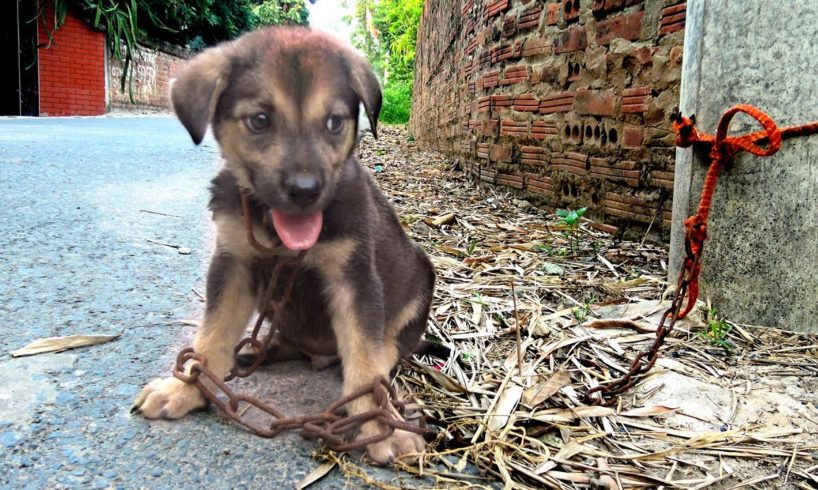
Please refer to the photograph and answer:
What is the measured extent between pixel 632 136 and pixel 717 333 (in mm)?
1903

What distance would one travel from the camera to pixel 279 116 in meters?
2.05

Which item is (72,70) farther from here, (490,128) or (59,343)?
(59,343)

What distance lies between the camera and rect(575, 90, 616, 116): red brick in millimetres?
4629

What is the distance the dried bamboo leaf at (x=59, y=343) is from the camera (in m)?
2.19

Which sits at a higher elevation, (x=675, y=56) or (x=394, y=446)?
(x=675, y=56)

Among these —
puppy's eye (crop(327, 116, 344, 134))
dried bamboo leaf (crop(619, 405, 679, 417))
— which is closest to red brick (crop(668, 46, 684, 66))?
dried bamboo leaf (crop(619, 405, 679, 417))

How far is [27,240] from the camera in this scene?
3.30 meters

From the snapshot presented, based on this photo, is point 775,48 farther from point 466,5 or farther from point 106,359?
point 466,5

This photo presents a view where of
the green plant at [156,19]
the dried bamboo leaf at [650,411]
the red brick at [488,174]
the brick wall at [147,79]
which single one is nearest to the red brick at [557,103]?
the red brick at [488,174]

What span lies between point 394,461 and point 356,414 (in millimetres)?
187

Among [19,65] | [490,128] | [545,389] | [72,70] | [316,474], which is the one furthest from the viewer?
[72,70]

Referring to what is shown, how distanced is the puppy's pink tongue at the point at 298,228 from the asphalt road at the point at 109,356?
22.4 inches

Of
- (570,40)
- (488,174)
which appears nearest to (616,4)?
(570,40)

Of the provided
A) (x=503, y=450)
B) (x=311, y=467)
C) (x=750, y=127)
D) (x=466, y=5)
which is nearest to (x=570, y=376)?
(x=503, y=450)
